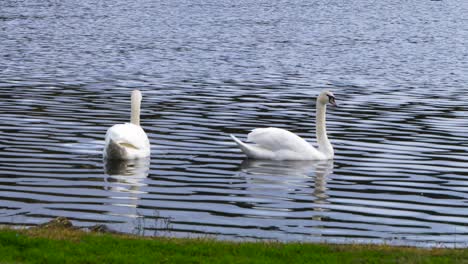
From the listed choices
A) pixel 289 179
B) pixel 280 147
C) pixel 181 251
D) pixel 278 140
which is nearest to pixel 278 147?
pixel 280 147

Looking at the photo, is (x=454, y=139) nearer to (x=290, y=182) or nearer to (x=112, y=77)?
(x=290, y=182)

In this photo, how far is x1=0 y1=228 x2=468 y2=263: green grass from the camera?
12.1 m

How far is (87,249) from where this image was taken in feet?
40.8

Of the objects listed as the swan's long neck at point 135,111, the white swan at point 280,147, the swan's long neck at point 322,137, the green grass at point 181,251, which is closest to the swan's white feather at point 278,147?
the white swan at point 280,147

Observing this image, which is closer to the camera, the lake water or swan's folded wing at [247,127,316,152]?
the lake water

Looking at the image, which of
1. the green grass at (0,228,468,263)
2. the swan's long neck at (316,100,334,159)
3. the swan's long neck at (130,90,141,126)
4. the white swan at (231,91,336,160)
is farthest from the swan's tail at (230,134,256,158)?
the green grass at (0,228,468,263)

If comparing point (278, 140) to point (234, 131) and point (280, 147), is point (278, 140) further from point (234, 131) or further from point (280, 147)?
point (234, 131)

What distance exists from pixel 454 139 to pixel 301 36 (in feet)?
121

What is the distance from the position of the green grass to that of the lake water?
6.90ft

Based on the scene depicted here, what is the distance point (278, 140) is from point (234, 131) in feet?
11.9

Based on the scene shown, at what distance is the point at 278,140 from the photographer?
23.3 meters

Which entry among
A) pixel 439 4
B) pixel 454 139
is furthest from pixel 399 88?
Answer: pixel 439 4

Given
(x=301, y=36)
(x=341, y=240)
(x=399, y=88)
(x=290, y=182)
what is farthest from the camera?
(x=301, y=36)

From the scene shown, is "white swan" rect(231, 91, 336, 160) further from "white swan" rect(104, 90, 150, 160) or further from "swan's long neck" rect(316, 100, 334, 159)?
"white swan" rect(104, 90, 150, 160)
